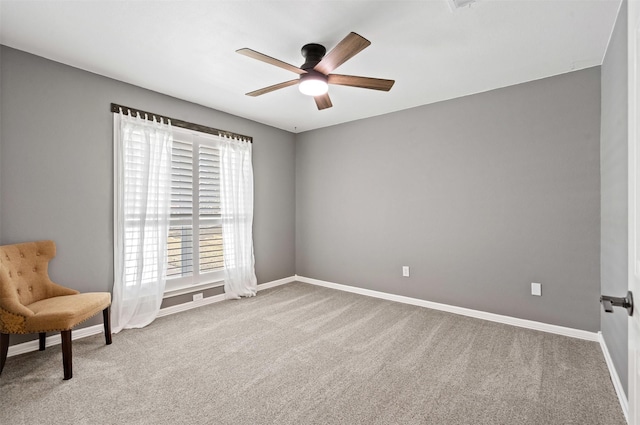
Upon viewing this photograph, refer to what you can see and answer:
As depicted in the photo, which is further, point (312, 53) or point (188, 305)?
point (188, 305)

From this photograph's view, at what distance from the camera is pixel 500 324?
3365 mm

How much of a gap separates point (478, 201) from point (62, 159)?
14.4 ft

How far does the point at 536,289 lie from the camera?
3215mm

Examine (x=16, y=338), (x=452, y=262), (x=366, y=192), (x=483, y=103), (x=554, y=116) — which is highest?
(x=483, y=103)

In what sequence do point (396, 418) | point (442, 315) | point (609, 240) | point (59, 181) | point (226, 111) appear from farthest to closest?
1. point (226, 111)
2. point (442, 315)
3. point (59, 181)
4. point (609, 240)
5. point (396, 418)

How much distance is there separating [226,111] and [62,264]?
2646 millimetres

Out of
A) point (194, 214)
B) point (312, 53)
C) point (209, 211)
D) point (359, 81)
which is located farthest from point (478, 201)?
point (194, 214)

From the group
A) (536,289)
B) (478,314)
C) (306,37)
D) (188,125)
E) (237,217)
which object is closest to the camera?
(306,37)

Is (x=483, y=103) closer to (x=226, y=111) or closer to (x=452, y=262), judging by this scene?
(x=452, y=262)

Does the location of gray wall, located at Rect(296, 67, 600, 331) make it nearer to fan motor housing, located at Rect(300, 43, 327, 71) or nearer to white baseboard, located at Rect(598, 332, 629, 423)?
white baseboard, located at Rect(598, 332, 629, 423)

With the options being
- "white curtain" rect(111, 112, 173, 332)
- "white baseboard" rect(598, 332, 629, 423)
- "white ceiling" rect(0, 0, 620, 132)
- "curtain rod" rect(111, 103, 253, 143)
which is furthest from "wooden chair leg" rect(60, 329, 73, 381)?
"white baseboard" rect(598, 332, 629, 423)

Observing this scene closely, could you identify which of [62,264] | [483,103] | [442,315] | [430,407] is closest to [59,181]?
[62,264]

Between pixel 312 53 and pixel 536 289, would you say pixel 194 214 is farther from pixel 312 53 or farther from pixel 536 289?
pixel 536 289

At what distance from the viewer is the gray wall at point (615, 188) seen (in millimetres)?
2047
